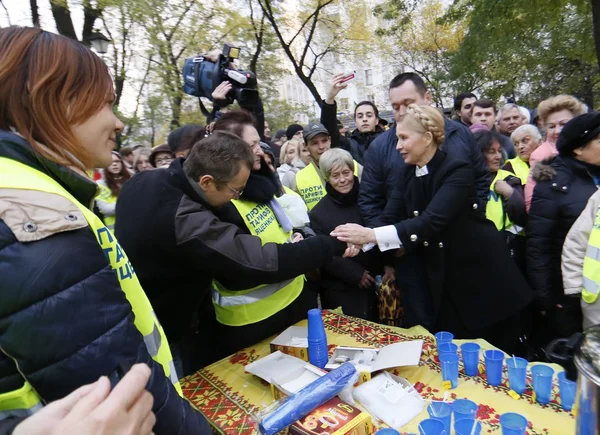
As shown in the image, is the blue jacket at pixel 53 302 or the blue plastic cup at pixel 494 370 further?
the blue plastic cup at pixel 494 370

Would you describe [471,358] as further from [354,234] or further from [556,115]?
[556,115]

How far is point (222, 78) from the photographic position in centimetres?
343

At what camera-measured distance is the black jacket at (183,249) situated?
5.29 ft

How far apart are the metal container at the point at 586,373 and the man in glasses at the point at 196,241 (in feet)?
3.72

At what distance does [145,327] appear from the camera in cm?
104

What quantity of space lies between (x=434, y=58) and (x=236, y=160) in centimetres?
2101

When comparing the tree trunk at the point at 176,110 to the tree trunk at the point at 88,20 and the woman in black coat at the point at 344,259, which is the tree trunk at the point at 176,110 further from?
the woman in black coat at the point at 344,259

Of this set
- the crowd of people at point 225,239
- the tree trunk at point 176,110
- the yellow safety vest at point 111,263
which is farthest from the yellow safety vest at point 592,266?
the tree trunk at point 176,110

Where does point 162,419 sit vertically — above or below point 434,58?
below

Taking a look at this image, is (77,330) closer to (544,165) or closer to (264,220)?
(264,220)

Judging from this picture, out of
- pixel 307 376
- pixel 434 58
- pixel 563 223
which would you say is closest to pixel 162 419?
pixel 307 376

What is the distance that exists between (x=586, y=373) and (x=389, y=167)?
2.03 meters

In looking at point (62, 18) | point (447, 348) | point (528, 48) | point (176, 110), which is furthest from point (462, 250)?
point (528, 48)

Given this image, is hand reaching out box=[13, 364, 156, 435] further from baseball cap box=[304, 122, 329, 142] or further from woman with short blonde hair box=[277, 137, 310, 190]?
woman with short blonde hair box=[277, 137, 310, 190]
